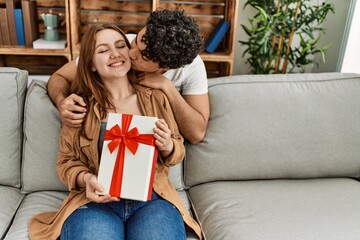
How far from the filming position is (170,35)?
116cm

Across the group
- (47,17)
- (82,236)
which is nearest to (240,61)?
(47,17)

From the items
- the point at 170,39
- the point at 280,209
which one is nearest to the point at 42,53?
the point at 170,39

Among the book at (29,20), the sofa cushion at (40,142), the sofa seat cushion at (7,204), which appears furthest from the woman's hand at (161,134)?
the book at (29,20)

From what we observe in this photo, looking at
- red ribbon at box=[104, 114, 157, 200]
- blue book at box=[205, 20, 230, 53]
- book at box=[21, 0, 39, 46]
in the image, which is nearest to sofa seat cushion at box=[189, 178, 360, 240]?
red ribbon at box=[104, 114, 157, 200]

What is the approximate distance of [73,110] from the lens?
1.27m

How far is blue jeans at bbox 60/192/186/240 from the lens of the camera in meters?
1.11

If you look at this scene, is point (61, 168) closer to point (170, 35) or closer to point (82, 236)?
point (82, 236)

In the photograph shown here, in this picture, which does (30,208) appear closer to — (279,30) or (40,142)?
(40,142)

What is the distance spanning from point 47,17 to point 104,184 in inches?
54.3

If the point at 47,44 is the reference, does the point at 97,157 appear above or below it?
below

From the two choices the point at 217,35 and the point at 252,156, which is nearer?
the point at 252,156

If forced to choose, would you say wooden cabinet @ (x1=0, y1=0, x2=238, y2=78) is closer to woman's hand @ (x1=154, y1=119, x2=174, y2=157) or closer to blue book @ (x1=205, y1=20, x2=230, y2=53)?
blue book @ (x1=205, y1=20, x2=230, y2=53)

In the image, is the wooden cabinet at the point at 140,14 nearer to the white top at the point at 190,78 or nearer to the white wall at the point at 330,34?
the white wall at the point at 330,34

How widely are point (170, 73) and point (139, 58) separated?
26 centimetres
